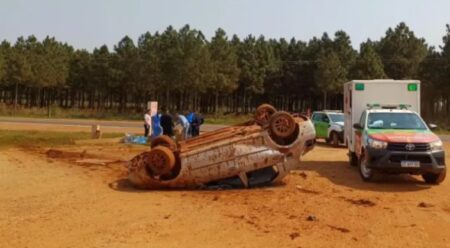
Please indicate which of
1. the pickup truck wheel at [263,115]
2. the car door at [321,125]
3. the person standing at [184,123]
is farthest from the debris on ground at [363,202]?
the car door at [321,125]

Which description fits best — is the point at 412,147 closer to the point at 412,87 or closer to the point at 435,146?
the point at 435,146

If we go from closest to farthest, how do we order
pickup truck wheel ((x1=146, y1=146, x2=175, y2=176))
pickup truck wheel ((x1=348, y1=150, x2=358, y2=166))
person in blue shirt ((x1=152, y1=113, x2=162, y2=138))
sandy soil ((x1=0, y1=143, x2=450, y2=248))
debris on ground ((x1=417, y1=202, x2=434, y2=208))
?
sandy soil ((x1=0, y1=143, x2=450, y2=248)) < debris on ground ((x1=417, y1=202, x2=434, y2=208)) < pickup truck wheel ((x1=146, y1=146, x2=175, y2=176)) < pickup truck wheel ((x1=348, y1=150, x2=358, y2=166)) < person in blue shirt ((x1=152, y1=113, x2=162, y2=138))

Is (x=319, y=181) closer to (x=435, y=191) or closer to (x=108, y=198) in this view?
(x=435, y=191)

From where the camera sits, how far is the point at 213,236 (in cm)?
842

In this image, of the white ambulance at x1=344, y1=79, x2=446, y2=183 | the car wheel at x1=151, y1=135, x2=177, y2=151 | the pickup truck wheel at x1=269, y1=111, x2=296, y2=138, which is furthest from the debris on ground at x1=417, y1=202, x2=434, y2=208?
the car wheel at x1=151, y1=135, x2=177, y2=151

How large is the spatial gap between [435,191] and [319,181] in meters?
2.77

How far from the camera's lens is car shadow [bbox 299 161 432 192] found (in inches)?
533

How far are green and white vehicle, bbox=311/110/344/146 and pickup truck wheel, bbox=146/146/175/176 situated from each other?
48.4 feet

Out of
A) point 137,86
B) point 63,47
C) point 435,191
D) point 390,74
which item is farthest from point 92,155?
point 63,47

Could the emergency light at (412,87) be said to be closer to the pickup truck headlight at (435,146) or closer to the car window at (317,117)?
the pickup truck headlight at (435,146)

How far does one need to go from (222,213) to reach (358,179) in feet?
19.9

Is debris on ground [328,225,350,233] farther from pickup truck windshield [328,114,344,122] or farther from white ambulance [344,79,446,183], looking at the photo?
pickup truck windshield [328,114,344,122]

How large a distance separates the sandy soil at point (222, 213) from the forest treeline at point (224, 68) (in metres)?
38.2

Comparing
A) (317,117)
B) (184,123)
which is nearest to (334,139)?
(317,117)
